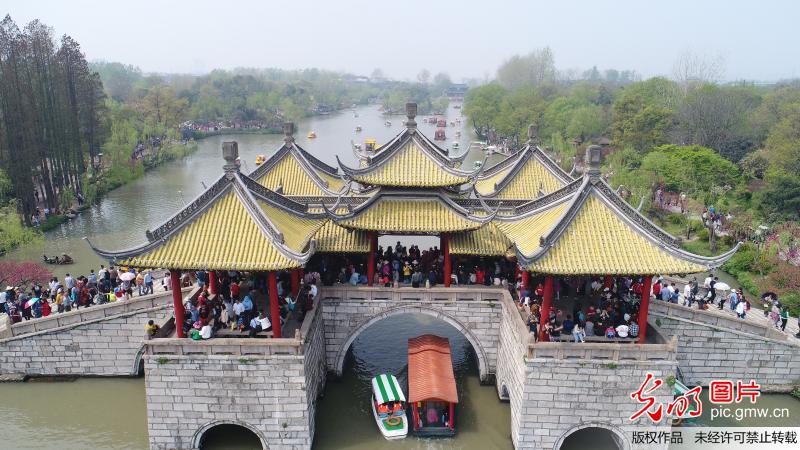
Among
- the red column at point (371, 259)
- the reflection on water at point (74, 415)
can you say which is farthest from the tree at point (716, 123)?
the reflection on water at point (74, 415)

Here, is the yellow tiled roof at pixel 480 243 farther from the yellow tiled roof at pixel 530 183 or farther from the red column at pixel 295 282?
the red column at pixel 295 282

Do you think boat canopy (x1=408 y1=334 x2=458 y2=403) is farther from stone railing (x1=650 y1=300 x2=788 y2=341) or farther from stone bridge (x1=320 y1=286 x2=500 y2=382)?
stone railing (x1=650 y1=300 x2=788 y2=341)

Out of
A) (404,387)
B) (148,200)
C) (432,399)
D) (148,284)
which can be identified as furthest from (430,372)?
(148,200)

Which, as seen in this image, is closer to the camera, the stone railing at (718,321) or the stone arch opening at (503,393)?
the stone arch opening at (503,393)

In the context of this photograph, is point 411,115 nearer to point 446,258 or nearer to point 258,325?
point 446,258

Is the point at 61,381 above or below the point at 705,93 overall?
below

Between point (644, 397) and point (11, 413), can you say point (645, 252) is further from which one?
point (11, 413)

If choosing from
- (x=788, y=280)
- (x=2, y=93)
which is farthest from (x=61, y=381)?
(x=788, y=280)
